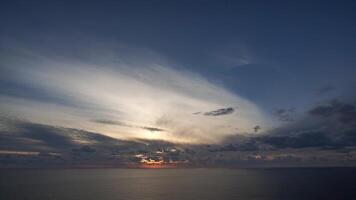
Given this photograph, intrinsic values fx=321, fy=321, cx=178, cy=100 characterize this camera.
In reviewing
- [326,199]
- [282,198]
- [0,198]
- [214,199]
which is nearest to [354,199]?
[326,199]

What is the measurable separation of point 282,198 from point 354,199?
40436mm

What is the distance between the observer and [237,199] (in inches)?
7859

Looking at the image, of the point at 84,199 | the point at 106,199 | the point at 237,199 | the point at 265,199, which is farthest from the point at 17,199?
the point at 265,199

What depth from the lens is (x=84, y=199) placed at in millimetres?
196125

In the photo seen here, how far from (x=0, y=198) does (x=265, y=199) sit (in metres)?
161

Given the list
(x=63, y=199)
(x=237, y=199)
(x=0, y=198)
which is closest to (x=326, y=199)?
(x=237, y=199)

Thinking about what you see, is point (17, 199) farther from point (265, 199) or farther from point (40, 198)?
point (265, 199)

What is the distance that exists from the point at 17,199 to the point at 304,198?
574 ft

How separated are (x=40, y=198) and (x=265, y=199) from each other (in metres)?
139

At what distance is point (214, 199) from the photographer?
198250 millimetres

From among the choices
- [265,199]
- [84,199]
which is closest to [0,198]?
[84,199]

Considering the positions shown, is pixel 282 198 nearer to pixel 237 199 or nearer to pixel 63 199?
pixel 237 199

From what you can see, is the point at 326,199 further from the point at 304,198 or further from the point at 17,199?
the point at 17,199

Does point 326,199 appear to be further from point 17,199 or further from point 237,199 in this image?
point 17,199
